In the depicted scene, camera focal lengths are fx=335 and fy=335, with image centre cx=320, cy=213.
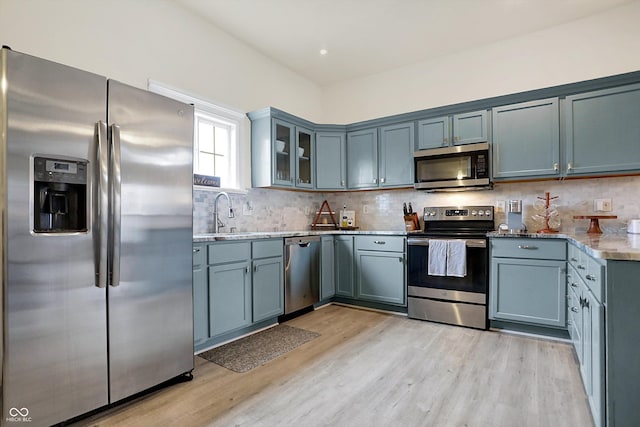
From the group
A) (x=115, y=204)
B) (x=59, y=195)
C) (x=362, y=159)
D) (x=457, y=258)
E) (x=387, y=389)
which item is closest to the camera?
(x=59, y=195)

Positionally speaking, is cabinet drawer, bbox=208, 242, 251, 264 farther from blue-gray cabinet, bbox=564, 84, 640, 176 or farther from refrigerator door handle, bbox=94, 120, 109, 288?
blue-gray cabinet, bbox=564, 84, 640, 176

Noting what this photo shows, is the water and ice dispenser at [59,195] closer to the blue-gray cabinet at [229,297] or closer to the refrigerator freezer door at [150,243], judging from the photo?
the refrigerator freezer door at [150,243]

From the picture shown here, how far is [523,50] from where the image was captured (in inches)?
139

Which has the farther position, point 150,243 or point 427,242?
point 427,242

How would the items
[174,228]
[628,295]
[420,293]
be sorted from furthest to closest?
[420,293] < [174,228] < [628,295]

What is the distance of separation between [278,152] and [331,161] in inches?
33.1

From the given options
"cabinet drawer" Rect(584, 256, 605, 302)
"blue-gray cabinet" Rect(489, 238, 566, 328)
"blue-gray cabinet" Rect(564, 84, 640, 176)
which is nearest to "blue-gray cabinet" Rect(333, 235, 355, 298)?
"blue-gray cabinet" Rect(489, 238, 566, 328)

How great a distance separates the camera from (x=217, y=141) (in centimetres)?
349

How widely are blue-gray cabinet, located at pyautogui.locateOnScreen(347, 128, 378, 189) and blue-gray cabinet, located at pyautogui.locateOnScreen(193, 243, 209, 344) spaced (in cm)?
230

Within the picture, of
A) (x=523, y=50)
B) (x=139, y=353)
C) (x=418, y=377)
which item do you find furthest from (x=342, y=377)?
(x=523, y=50)

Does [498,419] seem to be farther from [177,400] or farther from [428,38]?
[428,38]

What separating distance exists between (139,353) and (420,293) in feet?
→ 8.51

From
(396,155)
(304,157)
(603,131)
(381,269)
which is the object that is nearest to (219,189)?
(304,157)

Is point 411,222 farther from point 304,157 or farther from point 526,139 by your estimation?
point 304,157
